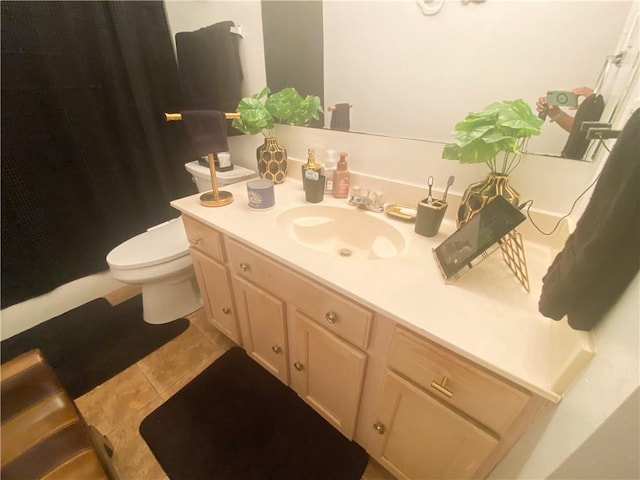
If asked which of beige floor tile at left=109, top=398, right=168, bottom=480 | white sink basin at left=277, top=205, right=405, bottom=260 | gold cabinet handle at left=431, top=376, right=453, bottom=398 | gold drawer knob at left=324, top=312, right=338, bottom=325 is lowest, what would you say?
beige floor tile at left=109, top=398, right=168, bottom=480

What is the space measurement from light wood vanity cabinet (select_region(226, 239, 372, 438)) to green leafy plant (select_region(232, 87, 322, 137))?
21.1 inches

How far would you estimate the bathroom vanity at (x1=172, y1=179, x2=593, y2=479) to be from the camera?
0.51 meters

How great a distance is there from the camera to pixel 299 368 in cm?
97

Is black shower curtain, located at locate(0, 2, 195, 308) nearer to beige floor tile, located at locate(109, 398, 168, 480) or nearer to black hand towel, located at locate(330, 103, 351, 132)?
beige floor tile, located at locate(109, 398, 168, 480)

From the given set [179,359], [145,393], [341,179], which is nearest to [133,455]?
[145,393]

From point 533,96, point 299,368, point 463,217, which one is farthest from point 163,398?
point 533,96

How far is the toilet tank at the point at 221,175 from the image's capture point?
1.38m

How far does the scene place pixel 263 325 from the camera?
1.02 metres

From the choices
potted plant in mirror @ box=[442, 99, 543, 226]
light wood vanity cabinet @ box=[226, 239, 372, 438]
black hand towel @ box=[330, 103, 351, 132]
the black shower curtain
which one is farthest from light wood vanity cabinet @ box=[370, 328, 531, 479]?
the black shower curtain

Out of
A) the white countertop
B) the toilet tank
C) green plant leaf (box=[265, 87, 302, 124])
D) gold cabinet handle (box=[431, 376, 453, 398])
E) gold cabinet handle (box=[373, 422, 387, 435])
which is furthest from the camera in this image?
the toilet tank

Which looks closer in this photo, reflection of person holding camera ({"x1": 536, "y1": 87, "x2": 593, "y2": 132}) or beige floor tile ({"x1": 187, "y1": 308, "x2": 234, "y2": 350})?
reflection of person holding camera ({"x1": 536, "y1": 87, "x2": 593, "y2": 132})

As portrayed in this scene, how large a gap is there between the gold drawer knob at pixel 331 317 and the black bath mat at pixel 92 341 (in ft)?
3.60

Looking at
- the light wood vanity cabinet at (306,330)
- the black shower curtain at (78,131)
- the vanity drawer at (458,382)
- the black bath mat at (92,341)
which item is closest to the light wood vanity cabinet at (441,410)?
the vanity drawer at (458,382)

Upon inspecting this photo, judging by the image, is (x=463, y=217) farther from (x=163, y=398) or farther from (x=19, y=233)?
(x=19, y=233)
